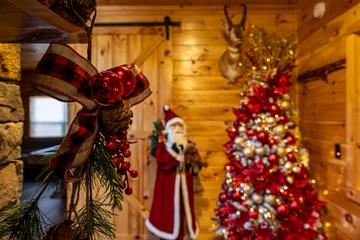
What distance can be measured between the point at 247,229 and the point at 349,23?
5.66 ft

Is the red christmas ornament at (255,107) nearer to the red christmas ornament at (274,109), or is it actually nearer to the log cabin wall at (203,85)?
the red christmas ornament at (274,109)

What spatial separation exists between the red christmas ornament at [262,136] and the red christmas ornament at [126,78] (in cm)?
190

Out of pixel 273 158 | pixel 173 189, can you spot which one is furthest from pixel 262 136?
pixel 173 189

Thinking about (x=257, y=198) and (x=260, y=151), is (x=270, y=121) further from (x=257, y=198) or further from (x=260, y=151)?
(x=257, y=198)

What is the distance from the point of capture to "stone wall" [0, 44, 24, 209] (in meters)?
0.86

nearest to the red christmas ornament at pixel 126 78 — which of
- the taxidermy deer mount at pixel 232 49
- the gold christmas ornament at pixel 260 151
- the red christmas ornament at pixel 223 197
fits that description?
the gold christmas ornament at pixel 260 151

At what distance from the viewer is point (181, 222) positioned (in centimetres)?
271

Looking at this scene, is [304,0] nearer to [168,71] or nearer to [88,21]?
[168,71]

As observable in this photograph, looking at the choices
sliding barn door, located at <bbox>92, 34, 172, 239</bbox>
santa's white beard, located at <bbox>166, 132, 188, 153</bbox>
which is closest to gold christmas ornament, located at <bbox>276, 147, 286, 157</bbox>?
santa's white beard, located at <bbox>166, 132, 188, 153</bbox>

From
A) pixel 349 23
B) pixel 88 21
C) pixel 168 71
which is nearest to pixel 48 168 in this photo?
pixel 88 21

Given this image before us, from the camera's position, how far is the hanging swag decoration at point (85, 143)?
1.71ft

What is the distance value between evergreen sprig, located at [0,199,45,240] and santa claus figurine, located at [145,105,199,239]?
213cm

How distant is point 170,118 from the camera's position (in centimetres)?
279

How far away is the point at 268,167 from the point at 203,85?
46.0 inches
